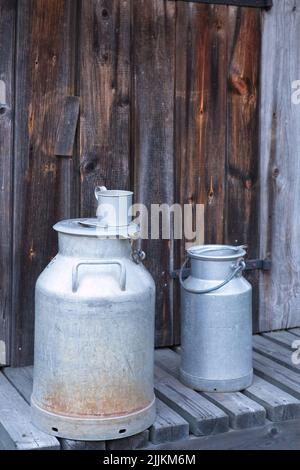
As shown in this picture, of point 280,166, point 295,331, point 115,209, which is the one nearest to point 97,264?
point 115,209

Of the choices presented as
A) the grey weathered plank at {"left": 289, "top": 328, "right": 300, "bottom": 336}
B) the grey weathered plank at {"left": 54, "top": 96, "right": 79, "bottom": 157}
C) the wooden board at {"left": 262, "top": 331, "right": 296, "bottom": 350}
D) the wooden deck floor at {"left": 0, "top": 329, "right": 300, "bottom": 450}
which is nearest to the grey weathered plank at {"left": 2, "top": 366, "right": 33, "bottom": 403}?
the wooden deck floor at {"left": 0, "top": 329, "right": 300, "bottom": 450}

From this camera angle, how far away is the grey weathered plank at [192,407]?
2988 millimetres

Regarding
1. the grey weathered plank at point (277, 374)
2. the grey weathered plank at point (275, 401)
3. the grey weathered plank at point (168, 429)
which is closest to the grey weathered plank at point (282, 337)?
the grey weathered plank at point (277, 374)

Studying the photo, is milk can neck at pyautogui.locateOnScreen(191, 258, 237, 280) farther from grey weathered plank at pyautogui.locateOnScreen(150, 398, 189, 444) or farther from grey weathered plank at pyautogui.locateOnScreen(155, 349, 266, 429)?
grey weathered plank at pyautogui.locateOnScreen(150, 398, 189, 444)

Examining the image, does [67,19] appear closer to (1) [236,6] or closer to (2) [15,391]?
(1) [236,6]

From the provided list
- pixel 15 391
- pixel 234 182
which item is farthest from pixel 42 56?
pixel 15 391

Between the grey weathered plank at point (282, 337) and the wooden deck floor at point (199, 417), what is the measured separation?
398mm

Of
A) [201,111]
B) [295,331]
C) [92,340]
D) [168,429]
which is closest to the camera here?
[92,340]

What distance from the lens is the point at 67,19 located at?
346cm

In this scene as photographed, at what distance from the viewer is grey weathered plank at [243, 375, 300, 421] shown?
313 centimetres

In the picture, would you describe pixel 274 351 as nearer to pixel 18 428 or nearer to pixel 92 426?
pixel 92 426

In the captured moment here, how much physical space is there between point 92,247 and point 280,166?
1.47m

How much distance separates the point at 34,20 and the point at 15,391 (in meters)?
1.50

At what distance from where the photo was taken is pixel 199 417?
2994 millimetres
